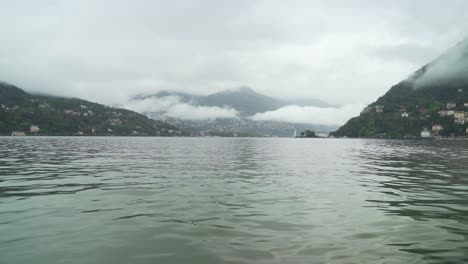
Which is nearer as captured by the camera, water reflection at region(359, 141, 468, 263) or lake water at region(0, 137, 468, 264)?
lake water at region(0, 137, 468, 264)

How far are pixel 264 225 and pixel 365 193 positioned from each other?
10559mm

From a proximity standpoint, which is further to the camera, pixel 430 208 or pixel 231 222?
pixel 430 208

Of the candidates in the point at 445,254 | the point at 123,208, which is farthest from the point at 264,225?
the point at 123,208

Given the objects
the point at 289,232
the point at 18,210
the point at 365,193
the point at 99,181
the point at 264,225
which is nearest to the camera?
the point at 289,232

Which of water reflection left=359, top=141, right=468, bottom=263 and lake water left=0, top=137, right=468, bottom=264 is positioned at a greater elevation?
water reflection left=359, top=141, right=468, bottom=263

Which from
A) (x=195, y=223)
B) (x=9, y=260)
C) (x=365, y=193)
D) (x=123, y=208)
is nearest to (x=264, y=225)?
(x=195, y=223)

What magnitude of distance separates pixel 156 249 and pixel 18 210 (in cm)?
915

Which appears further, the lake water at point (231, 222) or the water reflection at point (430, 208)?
the water reflection at point (430, 208)

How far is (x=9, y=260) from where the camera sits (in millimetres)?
9383

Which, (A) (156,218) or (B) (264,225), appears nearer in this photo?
(B) (264,225)

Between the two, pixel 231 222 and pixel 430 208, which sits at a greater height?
pixel 430 208

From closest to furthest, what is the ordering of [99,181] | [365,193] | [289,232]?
[289,232], [365,193], [99,181]

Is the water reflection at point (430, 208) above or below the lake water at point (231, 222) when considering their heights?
above

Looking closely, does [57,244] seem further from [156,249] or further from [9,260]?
[156,249]
